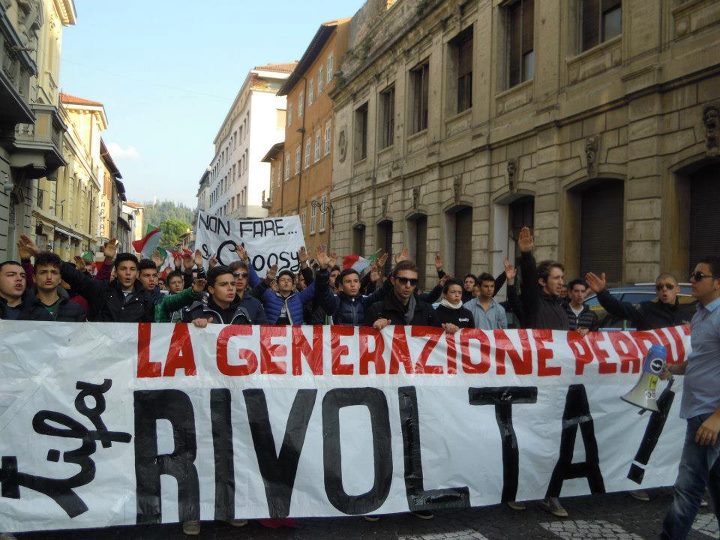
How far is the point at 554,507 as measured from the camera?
4617mm

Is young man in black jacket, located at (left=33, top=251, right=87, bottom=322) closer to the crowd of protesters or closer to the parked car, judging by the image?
the crowd of protesters

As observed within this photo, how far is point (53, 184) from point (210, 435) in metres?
29.4

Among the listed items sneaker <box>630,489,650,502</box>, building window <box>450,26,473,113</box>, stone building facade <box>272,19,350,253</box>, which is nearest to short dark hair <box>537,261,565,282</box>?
sneaker <box>630,489,650,502</box>

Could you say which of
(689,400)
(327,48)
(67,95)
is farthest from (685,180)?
(67,95)

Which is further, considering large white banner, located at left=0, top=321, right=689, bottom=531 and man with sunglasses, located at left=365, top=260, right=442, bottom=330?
man with sunglasses, located at left=365, top=260, right=442, bottom=330

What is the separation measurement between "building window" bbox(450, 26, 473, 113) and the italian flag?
1042 cm

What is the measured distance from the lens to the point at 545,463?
15.2ft

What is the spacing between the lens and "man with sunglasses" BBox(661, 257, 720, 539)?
348cm

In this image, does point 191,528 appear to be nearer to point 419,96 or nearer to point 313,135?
point 419,96

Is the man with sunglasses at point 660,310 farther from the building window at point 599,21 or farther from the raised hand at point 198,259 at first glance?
the building window at point 599,21

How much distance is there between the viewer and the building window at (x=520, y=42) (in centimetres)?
1462

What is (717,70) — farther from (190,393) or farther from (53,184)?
(53,184)

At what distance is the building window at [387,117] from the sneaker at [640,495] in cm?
1841

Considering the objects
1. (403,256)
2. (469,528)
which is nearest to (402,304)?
(469,528)
